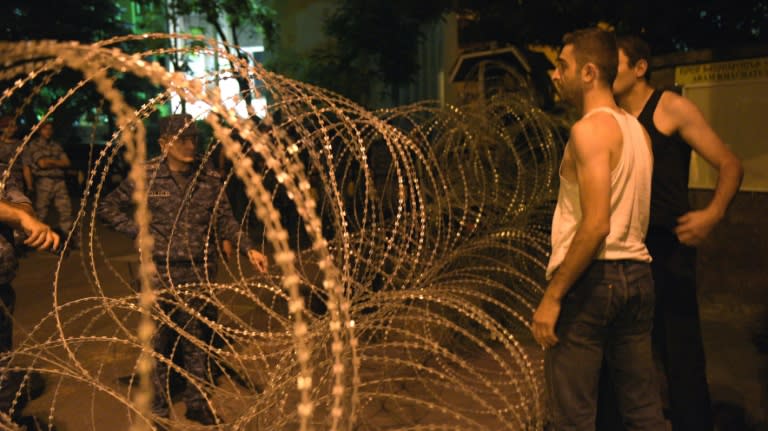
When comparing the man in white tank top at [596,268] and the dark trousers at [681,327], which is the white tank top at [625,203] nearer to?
the man in white tank top at [596,268]

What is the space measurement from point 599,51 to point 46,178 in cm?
867

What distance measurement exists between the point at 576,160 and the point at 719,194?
1.00m

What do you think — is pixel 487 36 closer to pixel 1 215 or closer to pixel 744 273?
pixel 744 273

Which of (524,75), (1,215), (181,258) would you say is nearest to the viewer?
(1,215)

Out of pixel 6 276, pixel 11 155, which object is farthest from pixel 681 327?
pixel 11 155

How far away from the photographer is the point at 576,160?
7.74 ft

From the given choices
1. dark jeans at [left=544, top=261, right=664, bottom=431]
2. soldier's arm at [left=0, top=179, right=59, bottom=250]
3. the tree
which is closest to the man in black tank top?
dark jeans at [left=544, top=261, right=664, bottom=431]

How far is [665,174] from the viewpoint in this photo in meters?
3.00

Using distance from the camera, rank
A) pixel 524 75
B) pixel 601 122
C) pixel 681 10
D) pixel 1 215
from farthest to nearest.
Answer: pixel 524 75 → pixel 681 10 → pixel 1 215 → pixel 601 122

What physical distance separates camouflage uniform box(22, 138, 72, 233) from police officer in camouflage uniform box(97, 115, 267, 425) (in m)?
5.84

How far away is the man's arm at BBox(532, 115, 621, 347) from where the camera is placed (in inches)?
89.8

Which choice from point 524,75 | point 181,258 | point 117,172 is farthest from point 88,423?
point 117,172

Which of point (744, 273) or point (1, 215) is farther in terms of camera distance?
point (744, 273)

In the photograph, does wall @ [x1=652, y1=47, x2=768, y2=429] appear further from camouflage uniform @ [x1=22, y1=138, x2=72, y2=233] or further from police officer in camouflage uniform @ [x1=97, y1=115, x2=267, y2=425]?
camouflage uniform @ [x1=22, y1=138, x2=72, y2=233]
